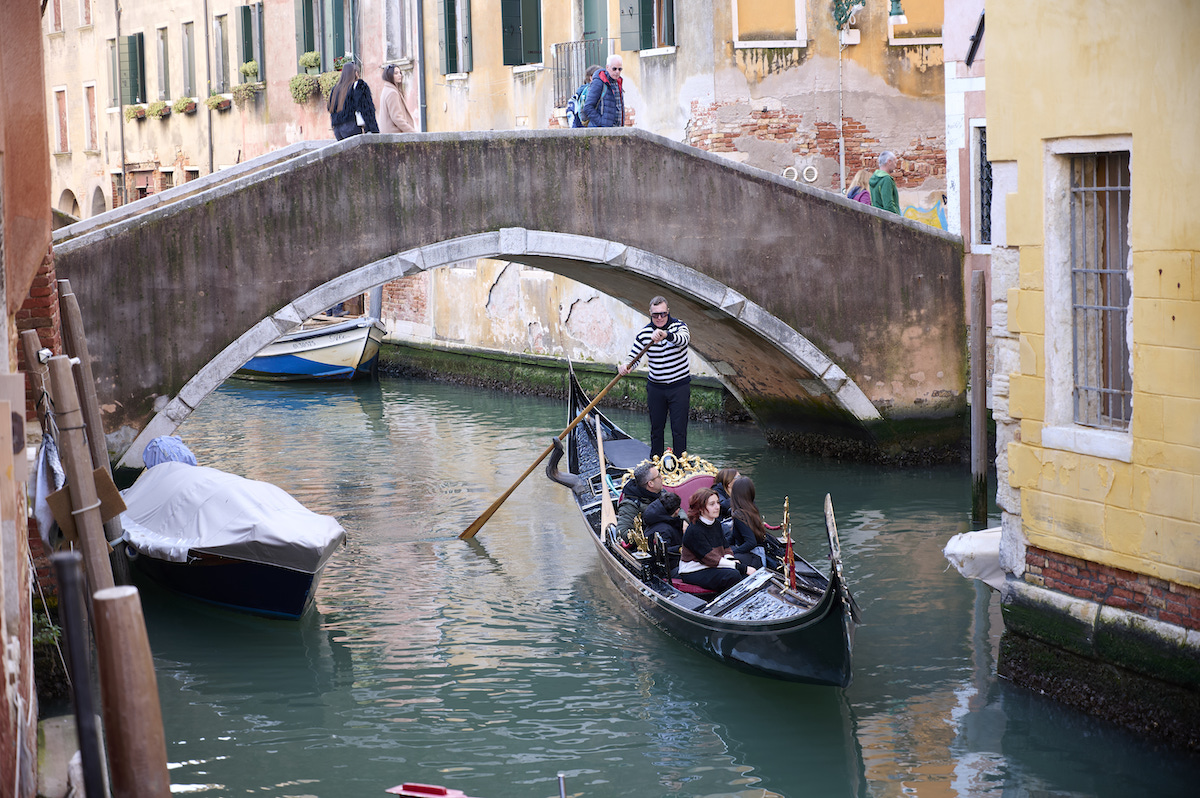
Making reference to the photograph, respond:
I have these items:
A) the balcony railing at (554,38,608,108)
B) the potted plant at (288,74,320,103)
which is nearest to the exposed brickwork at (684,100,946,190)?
the balcony railing at (554,38,608,108)

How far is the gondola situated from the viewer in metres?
4.41

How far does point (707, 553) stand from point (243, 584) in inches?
75.3

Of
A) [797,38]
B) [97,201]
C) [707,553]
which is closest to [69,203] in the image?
[97,201]

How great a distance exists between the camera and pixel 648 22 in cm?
1067

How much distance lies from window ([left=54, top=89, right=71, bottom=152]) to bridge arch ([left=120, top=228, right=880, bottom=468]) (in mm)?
14900

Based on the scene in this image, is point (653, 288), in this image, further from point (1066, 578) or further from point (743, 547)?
point (1066, 578)

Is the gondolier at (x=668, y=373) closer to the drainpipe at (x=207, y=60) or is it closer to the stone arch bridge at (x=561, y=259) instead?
the stone arch bridge at (x=561, y=259)

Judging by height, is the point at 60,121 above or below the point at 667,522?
above

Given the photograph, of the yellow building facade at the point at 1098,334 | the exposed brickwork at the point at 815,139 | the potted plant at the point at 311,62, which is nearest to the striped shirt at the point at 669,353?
the yellow building facade at the point at 1098,334

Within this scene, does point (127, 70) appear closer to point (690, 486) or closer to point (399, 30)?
point (399, 30)

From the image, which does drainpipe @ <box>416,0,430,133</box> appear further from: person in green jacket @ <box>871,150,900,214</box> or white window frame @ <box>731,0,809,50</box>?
person in green jacket @ <box>871,150,900,214</box>

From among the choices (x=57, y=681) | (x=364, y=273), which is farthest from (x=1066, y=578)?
(x=364, y=273)

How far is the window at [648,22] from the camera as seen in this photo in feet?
34.8

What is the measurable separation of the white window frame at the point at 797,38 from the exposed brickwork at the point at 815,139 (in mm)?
427
